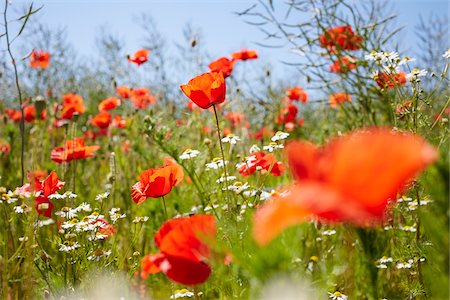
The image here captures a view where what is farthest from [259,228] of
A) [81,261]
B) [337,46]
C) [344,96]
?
[344,96]

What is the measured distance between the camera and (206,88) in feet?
4.46

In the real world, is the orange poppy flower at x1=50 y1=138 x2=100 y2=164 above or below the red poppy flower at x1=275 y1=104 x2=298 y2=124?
above

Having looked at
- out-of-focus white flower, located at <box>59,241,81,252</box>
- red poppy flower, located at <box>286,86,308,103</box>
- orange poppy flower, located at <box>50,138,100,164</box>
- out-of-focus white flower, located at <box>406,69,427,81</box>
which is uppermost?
out-of-focus white flower, located at <box>406,69,427,81</box>

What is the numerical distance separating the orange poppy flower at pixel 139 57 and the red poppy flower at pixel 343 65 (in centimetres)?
104

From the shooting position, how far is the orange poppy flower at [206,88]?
4.40 feet

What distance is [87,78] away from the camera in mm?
7426

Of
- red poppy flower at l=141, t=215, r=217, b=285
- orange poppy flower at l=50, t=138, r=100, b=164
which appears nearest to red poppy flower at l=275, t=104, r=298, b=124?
orange poppy flower at l=50, t=138, r=100, b=164

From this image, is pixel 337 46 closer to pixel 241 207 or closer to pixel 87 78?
pixel 241 207

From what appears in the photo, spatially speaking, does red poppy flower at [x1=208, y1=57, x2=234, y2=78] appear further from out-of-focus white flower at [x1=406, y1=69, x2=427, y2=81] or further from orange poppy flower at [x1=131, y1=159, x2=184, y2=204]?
orange poppy flower at [x1=131, y1=159, x2=184, y2=204]

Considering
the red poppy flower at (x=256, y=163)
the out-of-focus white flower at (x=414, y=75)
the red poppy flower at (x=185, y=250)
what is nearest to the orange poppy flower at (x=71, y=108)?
the red poppy flower at (x=256, y=163)

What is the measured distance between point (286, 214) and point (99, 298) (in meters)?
0.29

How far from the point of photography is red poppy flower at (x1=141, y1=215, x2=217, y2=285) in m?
0.77

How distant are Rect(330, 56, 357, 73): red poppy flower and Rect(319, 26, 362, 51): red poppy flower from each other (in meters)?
0.06

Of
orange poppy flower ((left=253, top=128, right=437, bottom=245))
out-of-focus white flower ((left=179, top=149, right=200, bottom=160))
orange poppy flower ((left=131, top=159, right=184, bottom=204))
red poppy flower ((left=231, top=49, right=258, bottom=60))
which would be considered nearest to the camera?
orange poppy flower ((left=253, top=128, right=437, bottom=245))
